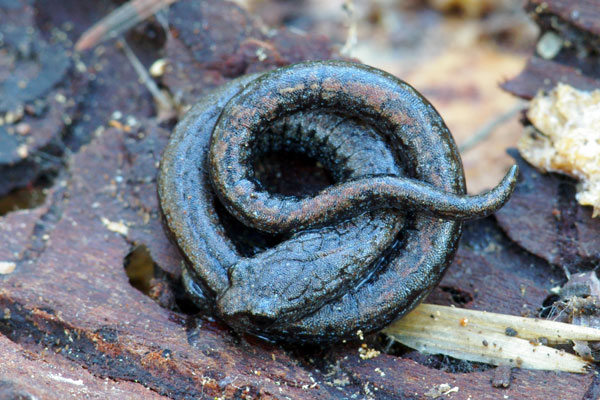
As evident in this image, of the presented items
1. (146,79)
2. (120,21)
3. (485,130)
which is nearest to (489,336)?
(485,130)

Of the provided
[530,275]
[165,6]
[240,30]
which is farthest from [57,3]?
[530,275]

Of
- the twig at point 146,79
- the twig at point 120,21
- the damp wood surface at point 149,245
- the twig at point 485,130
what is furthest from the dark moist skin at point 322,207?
the twig at point 485,130

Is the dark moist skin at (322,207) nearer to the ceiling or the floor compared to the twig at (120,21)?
nearer to the floor

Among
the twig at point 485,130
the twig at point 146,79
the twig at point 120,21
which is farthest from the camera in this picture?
the twig at point 485,130

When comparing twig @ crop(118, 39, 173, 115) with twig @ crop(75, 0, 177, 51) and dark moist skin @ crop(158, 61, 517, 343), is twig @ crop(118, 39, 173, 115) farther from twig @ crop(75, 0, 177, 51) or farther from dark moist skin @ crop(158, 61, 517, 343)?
dark moist skin @ crop(158, 61, 517, 343)

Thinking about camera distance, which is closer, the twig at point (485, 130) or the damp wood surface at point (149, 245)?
the damp wood surface at point (149, 245)

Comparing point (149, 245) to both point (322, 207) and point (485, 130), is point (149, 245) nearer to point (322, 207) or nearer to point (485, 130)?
point (322, 207)

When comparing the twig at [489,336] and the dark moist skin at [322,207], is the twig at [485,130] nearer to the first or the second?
the dark moist skin at [322,207]
